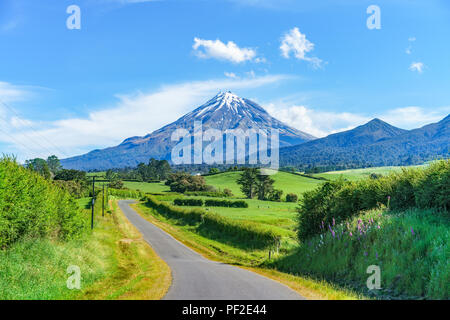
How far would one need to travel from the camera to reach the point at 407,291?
12008mm

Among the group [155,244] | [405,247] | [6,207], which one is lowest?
[155,244]

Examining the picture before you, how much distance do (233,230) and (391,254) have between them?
1020 inches

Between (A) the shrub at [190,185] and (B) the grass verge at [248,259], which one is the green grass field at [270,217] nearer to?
(B) the grass verge at [248,259]

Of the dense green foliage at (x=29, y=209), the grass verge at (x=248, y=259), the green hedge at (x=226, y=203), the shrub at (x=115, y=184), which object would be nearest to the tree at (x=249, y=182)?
the green hedge at (x=226, y=203)

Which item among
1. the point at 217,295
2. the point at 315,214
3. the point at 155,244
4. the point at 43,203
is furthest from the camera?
the point at 155,244

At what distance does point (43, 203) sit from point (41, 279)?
6464 mm

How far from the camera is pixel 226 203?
83.9 m

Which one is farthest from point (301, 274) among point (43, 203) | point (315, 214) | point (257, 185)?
point (257, 185)

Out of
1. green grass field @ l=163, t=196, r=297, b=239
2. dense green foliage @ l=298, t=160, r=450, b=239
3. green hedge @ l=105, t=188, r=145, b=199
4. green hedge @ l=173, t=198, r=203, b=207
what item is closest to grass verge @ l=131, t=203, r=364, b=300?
dense green foliage @ l=298, t=160, r=450, b=239

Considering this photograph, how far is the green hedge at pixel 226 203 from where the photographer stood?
81.9m

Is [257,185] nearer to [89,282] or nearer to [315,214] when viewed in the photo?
[315,214]

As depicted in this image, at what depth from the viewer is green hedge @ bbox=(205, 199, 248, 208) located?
269ft

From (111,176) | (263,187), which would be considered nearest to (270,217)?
(263,187)

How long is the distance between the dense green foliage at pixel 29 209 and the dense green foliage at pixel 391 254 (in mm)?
14913
